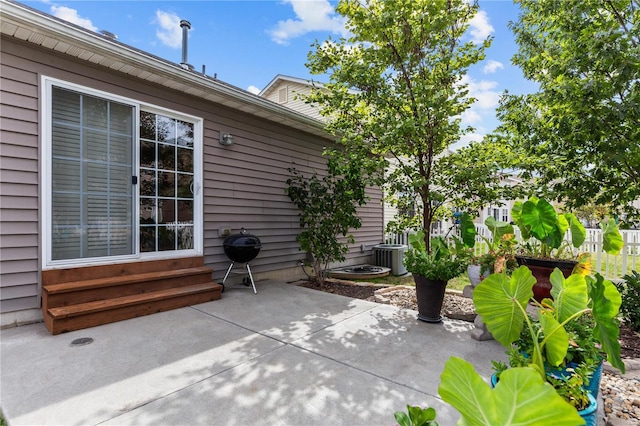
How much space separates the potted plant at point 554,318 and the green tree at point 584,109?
2488mm

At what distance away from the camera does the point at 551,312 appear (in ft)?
5.28

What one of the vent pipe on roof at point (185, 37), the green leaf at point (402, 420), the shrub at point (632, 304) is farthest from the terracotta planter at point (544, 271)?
the vent pipe on roof at point (185, 37)

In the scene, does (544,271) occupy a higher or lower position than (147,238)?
lower

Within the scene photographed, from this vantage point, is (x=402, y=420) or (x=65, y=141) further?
(x=65, y=141)

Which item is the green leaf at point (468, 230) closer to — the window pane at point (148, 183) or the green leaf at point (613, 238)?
the green leaf at point (613, 238)

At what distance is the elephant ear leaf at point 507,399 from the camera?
805 mm

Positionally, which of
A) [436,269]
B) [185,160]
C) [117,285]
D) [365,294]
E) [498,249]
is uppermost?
[185,160]

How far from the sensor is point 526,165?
3.77 metres

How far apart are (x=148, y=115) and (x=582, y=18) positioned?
5.04m

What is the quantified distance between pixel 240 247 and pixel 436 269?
258 centimetres

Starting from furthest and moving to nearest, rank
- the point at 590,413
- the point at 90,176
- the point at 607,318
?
the point at 90,176, the point at 607,318, the point at 590,413

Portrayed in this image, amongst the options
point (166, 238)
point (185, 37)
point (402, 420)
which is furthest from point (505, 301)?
point (185, 37)

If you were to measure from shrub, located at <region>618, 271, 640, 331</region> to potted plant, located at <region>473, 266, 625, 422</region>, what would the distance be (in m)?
2.17

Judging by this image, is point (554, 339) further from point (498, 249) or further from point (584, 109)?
point (584, 109)
